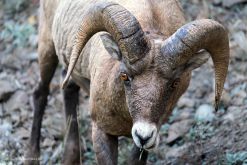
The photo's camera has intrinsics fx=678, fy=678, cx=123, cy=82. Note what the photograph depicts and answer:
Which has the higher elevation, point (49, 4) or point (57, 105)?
point (49, 4)

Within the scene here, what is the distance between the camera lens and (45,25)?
9.55 meters

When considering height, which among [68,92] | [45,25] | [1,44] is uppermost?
[45,25]

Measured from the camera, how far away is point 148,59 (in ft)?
21.6

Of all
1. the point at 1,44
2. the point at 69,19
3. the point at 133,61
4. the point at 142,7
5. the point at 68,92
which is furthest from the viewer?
the point at 1,44

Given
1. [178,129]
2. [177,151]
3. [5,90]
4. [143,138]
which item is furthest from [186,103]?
[143,138]

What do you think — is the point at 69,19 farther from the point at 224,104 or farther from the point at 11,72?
the point at 11,72

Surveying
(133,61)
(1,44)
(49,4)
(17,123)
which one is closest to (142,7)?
(133,61)

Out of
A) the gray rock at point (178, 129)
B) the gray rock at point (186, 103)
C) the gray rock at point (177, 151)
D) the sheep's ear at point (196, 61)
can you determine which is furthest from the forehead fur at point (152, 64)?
the gray rock at point (186, 103)

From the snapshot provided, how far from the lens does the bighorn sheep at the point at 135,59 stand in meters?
6.55

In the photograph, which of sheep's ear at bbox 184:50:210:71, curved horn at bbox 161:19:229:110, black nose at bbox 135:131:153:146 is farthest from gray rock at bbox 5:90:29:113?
black nose at bbox 135:131:153:146

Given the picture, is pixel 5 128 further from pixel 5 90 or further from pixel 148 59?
pixel 148 59

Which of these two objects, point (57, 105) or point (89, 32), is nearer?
point (89, 32)

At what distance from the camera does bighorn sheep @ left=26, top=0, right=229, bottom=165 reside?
655 cm

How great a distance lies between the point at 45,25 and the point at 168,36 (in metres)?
2.81
